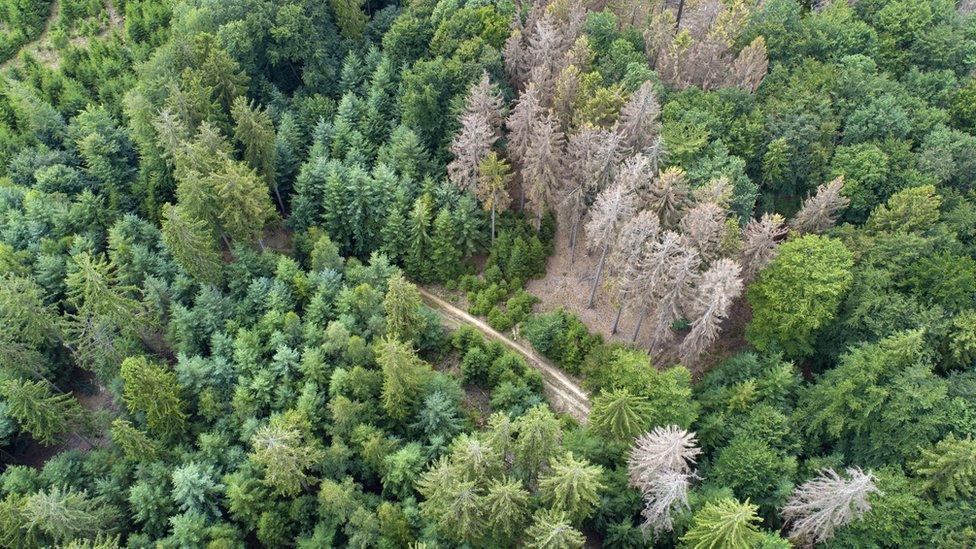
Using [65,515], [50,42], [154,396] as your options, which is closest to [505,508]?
[154,396]

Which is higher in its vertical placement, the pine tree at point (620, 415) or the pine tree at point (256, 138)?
the pine tree at point (256, 138)

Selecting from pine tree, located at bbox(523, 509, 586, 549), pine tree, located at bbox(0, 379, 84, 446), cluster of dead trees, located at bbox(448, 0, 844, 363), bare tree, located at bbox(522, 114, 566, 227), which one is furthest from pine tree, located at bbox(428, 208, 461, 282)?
pine tree, located at bbox(0, 379, 84, 446)

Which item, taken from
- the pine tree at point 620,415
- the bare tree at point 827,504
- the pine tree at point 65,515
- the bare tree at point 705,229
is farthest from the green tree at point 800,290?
the pine tree at point 65,515

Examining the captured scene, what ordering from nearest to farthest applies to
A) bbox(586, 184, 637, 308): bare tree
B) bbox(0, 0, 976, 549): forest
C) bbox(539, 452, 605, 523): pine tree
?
bbox(539, 452, 605, 523): pine tree, bbox(0, 0, 976, 549): forest, bbox(586, 184, 637, 308): bare tree

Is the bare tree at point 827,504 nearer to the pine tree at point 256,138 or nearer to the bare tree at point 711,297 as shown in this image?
the bare tree at point 711,297

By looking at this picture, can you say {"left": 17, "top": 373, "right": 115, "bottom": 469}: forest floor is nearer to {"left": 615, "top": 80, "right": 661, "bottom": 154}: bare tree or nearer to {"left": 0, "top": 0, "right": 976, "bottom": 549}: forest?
{"left": 0, "top": 0, "right": 976, "bottom": 549}: forest

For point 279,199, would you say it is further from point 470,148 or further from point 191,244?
point 470,148

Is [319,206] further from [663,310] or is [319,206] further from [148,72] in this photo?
[663,310]
